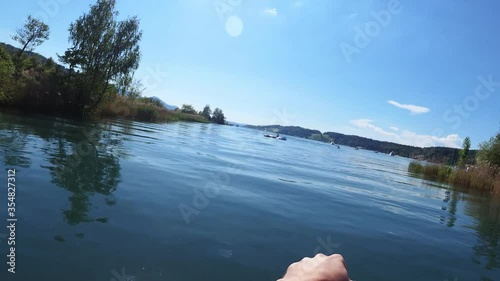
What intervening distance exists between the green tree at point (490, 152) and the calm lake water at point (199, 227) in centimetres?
2714

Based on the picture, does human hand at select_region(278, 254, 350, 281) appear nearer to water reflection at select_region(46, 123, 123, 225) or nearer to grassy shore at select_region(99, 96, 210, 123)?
water reflection at select_region(46, 123, 123, 225)

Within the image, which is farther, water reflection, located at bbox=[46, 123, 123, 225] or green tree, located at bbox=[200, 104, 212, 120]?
green tree, located at bbox=[200, 104, 212, 120]

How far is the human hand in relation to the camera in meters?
1.42

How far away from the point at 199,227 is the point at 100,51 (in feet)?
111

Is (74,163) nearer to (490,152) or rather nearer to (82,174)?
(82,174)

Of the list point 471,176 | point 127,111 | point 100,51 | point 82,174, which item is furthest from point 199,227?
point 127,111

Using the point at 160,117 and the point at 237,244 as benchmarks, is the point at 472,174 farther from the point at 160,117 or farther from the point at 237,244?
the point at 160,117

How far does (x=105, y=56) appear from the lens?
116 feet

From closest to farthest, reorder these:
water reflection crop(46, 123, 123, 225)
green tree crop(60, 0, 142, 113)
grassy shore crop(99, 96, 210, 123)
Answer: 1. water reflection crop(46, 123, 123, 225)
2. green tree crop(60, 0, 142, 113)
3. grassy shore crop(99, 96, 210, 123)

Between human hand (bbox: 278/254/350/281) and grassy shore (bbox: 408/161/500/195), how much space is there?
84.2 ft

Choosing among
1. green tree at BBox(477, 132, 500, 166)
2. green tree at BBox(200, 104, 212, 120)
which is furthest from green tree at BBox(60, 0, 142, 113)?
green tree at BBox(200, 104, 212, 120)

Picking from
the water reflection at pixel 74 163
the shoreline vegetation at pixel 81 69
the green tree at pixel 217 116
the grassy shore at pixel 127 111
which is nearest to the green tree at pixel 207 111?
the green tree at pixel 217 116

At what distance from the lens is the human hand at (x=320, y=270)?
1.42m

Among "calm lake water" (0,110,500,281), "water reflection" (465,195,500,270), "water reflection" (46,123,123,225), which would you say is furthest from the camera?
"water reflection" (465,195,500,270)
